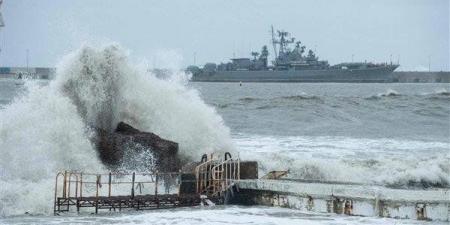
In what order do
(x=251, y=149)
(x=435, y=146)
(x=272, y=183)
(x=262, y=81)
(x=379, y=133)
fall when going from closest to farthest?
(x=272, y=183) < (x=251, y=149) < (x=435, y=146) < (x=379, y=133) < (x=262, y=81)

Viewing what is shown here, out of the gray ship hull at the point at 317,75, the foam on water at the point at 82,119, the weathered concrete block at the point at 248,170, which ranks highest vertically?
the gray ship hull at the point at 317,75

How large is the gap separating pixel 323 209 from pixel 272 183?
1330 millimetres

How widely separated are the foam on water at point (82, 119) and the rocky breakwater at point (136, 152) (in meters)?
0.34

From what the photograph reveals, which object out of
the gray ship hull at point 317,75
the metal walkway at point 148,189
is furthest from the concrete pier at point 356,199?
the gray ship hull at point 317,75

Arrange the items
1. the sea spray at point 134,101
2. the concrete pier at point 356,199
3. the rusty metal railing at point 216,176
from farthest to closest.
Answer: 1. the sea spray at point 134,101
2. the rusty metal railing at point 216,176
3. the concrete pier at point 356,199

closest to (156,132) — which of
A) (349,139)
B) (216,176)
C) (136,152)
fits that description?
(136,152)

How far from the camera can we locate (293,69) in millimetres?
162125

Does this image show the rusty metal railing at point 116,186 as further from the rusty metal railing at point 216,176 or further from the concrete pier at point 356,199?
the concrete pier at point 356,199

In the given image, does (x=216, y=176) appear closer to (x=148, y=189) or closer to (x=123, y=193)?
(x=148, y=189)

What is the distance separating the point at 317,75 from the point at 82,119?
145 metres

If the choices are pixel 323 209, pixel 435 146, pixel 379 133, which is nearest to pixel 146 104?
pixel 323 209

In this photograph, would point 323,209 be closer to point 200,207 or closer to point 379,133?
point 200,207

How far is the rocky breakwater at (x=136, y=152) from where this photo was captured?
17.3 meters

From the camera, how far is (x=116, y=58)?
2094 cm
